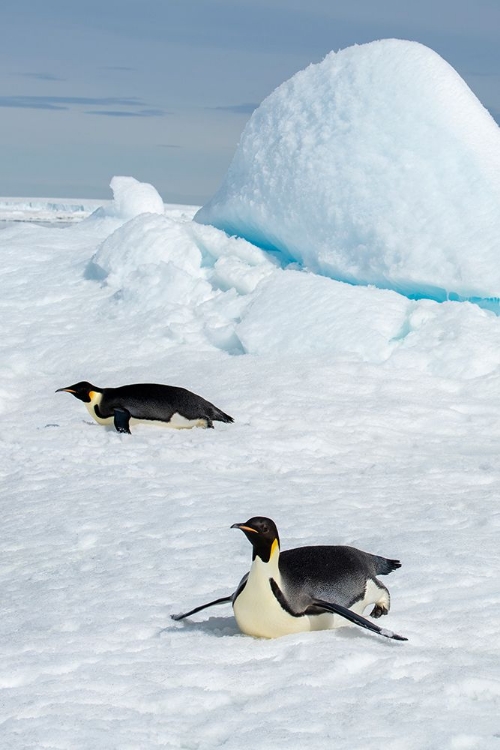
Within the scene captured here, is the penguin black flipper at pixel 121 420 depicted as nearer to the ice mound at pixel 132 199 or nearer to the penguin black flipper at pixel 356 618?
the penguin black flipper at pixel 356 618

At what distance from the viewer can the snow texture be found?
268 centimetres

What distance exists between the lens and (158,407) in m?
6.71

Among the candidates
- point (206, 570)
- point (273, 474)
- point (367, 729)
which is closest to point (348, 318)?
point (273, 474)

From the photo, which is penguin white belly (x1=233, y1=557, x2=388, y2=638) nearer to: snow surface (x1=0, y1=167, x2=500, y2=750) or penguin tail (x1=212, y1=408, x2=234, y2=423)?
snow surface (x1=0, y1=167, x2=500, y2=750)

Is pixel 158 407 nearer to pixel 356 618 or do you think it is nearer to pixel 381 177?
pixel 356 618

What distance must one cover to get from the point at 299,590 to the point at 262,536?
0.29m

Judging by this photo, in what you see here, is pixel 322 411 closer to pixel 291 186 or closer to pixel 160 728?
pixel 291 186

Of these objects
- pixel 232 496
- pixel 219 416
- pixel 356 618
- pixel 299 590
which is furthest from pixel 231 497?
pixel 356 618

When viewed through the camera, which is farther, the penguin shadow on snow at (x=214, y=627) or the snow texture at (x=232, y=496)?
the penguin shadow on snow at (x=214, y=627)

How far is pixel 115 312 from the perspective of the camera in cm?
1043

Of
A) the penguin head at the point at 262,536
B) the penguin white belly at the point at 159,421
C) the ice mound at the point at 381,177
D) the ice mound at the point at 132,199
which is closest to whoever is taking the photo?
the penguin head at the point at 262,536

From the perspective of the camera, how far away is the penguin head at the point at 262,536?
2.96 m

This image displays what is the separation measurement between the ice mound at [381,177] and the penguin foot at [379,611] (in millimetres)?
5901

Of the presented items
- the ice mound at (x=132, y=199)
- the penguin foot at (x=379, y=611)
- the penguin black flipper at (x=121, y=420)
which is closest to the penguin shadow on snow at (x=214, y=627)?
the penguin foot at (x=379, y=611)
